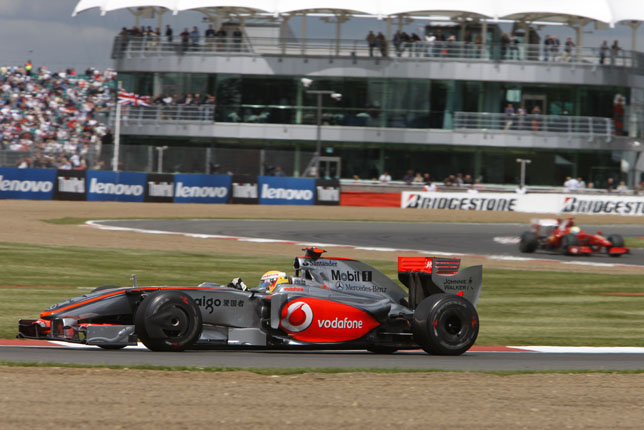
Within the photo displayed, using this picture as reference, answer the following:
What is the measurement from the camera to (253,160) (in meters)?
43.6

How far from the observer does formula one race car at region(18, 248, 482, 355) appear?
919 cm

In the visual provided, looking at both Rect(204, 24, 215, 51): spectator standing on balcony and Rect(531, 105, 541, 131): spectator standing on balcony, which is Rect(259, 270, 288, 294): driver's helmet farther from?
Rect(204, 24, 215, 51): spectator standing on balcony

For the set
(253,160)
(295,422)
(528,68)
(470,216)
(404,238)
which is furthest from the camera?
(528,68)

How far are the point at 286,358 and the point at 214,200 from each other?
3290 cm

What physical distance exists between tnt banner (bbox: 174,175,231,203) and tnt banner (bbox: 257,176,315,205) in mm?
1576

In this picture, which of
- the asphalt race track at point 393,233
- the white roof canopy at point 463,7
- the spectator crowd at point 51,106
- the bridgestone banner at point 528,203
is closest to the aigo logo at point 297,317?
the asphalt race track at point 393,233

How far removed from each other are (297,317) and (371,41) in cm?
4795

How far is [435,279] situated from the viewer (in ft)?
34.6

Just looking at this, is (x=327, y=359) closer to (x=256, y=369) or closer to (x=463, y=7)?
(x=256, y=369)

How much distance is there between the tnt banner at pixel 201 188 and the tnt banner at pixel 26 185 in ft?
17.1

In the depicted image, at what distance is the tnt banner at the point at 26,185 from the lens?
39906 mm

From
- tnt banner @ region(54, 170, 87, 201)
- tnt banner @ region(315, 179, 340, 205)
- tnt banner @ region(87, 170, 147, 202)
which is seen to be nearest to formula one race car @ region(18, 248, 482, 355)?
tnt banner @ region(54, 170, 87, 201)

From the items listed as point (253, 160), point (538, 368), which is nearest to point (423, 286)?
point (538, 368)

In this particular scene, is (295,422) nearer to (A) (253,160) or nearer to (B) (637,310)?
(B) (637,310)
